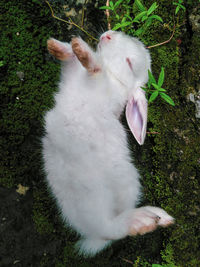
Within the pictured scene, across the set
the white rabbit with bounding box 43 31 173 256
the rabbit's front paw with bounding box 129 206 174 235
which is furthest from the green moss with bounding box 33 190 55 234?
the rabbit's front paw with bounding box 129 206 174 235

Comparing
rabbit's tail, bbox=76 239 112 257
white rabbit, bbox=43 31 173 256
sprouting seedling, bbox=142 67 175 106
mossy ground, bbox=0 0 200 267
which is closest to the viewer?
white rabbit, bbox=43 31 173 256

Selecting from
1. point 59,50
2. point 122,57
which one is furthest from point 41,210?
point 122,57

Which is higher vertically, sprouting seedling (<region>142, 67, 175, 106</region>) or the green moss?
sprouting seedling (<region>142, 67, 175, 106</region>)

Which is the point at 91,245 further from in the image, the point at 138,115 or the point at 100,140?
the point at 138,115

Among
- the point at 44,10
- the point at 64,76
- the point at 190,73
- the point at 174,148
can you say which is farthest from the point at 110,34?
the point at 174,148

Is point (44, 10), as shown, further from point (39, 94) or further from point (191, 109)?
point (191, 109)

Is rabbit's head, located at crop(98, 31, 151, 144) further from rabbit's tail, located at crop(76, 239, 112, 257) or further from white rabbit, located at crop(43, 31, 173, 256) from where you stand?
rabbit's tail, located at crop(76, 239, 112, 257)

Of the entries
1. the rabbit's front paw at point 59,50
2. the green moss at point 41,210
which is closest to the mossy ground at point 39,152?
the green moss at point 41,210

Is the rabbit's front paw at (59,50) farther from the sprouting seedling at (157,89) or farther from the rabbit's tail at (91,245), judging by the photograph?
the rabbit's tail at (91,245)
